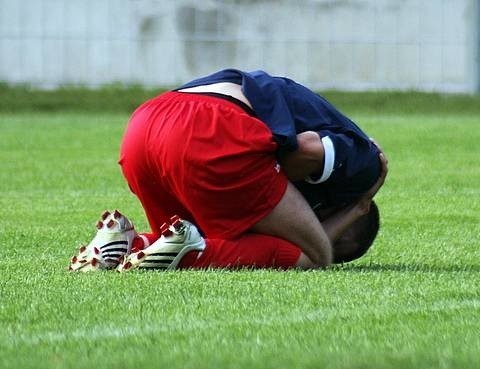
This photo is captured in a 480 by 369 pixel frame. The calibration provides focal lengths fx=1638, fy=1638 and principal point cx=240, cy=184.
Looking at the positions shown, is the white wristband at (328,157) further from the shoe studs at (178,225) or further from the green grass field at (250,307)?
the shoe studs at (178,225)

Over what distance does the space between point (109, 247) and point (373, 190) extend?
4.54 ft

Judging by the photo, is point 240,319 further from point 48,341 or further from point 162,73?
point 162,73

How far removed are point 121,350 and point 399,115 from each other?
21.8 meters

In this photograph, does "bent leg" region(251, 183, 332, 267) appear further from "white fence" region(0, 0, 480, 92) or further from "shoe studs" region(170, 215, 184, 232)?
"white fence" region(0, 0, 480, 92)

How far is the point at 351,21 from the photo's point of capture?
31.0 meters

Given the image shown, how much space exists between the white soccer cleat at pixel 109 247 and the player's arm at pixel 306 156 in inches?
33.7

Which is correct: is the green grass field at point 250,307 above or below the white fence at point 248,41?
above

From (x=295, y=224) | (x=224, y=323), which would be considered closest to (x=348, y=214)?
(x=295, y=224)

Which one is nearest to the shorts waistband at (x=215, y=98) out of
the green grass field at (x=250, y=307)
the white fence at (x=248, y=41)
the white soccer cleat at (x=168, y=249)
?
the white soccer cleat at (x=168, y=249)

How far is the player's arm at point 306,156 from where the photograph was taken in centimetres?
792

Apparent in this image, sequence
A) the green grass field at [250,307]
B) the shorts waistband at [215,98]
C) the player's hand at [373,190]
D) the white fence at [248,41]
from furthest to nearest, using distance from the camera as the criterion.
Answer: the white fence at [248,41] < the player's hand at [373,190] < the shorts waistband at [215,98] < the green grass field at [250,307]

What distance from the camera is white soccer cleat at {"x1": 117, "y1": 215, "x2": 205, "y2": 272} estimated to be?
7789 mm

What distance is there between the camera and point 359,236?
861 centimetres

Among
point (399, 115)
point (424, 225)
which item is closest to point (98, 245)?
point (424, 225)
